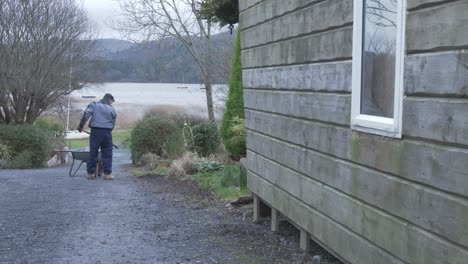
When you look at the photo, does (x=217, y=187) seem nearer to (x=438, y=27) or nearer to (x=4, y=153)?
(x=438, y=27)

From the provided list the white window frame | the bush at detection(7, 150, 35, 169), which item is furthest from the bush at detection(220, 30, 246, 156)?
the bush at detection(7, 150, 35, 169)

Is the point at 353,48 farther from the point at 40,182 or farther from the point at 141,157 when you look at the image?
the point at 141,157

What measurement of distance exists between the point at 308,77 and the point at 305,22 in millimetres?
464

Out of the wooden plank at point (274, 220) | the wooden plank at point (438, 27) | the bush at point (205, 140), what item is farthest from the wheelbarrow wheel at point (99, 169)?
the wooden plank at point (438, 27)

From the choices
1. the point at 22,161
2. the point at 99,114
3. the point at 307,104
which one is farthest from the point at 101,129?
the point at 22,161

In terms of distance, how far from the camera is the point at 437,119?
2805 millimetres

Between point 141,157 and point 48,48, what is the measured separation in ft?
30.4

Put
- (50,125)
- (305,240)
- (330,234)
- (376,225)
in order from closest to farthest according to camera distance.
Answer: (376,225)
(330,234)
(305,240)
(50,125)

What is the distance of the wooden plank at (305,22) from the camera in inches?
160

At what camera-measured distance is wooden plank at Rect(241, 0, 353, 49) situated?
4055 mm

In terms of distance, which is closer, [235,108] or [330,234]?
[330,234]

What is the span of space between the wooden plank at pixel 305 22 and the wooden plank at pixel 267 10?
0.05 m

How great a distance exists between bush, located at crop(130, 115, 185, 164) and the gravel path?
564cm

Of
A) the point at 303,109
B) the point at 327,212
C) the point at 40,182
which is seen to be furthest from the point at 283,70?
the point at 40,182
